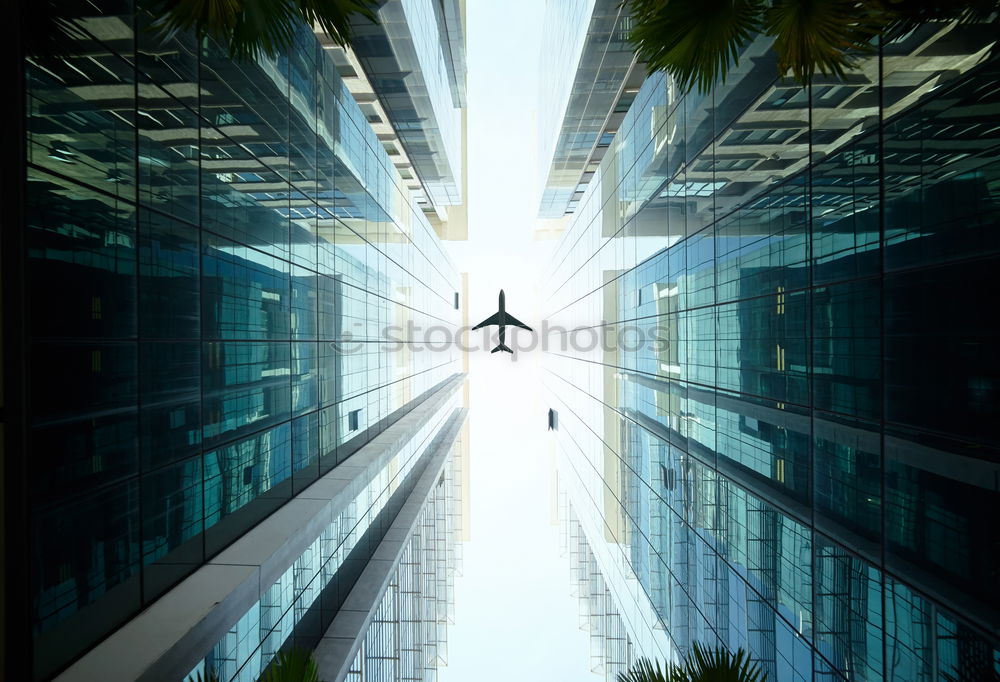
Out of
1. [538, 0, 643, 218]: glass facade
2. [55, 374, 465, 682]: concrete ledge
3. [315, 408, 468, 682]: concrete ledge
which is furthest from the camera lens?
[538, 0, 643, 218]: glass facade

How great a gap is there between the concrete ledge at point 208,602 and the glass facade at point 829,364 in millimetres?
9269

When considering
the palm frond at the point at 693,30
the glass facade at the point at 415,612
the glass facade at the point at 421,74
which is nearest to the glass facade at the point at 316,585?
the glass facade at the point at 415,612

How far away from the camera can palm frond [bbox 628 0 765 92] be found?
20.4 ft

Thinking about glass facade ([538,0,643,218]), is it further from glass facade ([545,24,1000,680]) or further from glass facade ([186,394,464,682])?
glass facade ([186,394,464,682])

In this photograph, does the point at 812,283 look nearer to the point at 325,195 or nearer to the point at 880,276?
the point at 880,276

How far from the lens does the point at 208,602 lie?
707cm

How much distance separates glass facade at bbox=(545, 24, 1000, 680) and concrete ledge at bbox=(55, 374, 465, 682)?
30.4 feet

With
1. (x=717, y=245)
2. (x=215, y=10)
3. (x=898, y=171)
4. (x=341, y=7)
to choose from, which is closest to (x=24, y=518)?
(x=215, y=10)

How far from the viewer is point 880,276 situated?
6.46 m

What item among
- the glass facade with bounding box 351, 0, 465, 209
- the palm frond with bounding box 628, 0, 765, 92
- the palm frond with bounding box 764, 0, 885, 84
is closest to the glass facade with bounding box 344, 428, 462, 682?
the palm frond with bounding box 628, 0, 765, 92

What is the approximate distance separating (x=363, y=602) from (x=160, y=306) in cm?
1084

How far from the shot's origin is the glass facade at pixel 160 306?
543 centimetres

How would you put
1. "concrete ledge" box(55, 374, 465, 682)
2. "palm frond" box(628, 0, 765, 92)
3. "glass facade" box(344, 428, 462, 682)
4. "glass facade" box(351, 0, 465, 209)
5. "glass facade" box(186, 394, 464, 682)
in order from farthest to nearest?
"glass facade" box(351, 0, 465, 209), "glass facade" box(344, 428, 462, 682), "glass facade" box(186, 394, 464, 682), "palm frond" box(628, 0, 765, 92), "concrete ledge" box(55, 374, 465, 682)

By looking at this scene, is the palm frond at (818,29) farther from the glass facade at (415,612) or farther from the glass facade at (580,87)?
the glass facade at (415,612)
